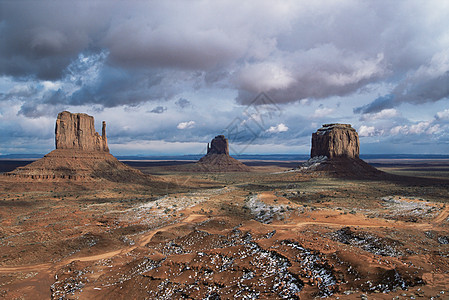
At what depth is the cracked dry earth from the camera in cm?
1190

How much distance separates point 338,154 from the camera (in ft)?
333

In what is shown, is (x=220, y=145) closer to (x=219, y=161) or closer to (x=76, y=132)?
(x=219, y=161)

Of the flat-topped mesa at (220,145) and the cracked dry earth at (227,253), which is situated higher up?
the flat-topped mesa at (220,145)

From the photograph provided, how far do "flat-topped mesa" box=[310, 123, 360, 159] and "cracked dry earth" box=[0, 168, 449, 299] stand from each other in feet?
220

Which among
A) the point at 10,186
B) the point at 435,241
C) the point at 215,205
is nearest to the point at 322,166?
the point at 215,205

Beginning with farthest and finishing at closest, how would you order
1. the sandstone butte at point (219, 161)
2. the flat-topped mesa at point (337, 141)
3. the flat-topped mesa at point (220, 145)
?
the flat-topped mesa at point (220, 145)
the sandstone butte at point (219, 161)
the flat-topped mesa at point (337, 141)

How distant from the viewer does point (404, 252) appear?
17.0 metres

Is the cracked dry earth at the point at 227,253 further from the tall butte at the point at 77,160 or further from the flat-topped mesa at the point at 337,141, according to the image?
the flat-topped mesa at the point at 337,141

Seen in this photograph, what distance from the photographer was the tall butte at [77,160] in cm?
6906

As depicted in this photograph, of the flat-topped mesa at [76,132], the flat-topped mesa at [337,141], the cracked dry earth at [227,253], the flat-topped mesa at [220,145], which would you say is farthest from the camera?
the flat-topped mesa at [220,145]

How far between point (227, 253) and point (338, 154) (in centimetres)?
9613

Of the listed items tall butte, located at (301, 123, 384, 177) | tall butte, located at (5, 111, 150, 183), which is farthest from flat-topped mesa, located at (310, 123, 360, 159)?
tall butte, located at (5, 111, 150, 183)

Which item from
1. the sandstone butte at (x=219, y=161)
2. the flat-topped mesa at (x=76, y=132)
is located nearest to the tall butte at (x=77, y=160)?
the flat-topped mesa at (x=76, y=132)

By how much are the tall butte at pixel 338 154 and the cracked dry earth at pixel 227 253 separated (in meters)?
61.6
